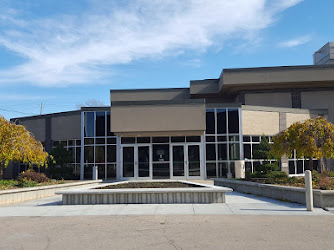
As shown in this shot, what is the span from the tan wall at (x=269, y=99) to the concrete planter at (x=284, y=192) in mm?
12410

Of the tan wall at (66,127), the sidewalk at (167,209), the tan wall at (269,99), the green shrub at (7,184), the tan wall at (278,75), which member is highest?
the tan wall at (278,75)

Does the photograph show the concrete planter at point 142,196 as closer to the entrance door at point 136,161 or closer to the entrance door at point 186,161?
the entrance door at point 186,161

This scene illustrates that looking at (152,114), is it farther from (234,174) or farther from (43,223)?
(43,223)

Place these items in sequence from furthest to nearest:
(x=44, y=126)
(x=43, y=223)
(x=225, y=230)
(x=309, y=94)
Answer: (x=309, y=94)
(x=44, y=126)
(x=43, y=223)
(x=225, y=230)

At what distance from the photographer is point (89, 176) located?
82.4ft

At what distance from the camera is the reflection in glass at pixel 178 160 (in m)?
24.4

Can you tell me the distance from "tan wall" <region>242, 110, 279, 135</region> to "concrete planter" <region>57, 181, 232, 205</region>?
1281 centimetres

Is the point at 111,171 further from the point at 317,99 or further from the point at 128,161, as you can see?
the point at 317,99

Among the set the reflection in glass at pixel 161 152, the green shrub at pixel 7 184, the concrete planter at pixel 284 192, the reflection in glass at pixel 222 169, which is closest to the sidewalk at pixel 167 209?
the concrete planter at pixel 284 192

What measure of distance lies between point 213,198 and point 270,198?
127 inches

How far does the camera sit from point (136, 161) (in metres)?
24.7

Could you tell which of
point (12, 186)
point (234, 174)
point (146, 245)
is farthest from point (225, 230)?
point (234, 174)

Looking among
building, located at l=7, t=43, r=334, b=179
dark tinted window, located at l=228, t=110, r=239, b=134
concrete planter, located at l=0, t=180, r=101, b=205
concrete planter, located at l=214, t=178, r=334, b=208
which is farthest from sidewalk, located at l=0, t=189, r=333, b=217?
dark tinted window, located at l=228, t=110, r=239, b=134

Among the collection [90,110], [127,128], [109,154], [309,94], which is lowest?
[109,154]
